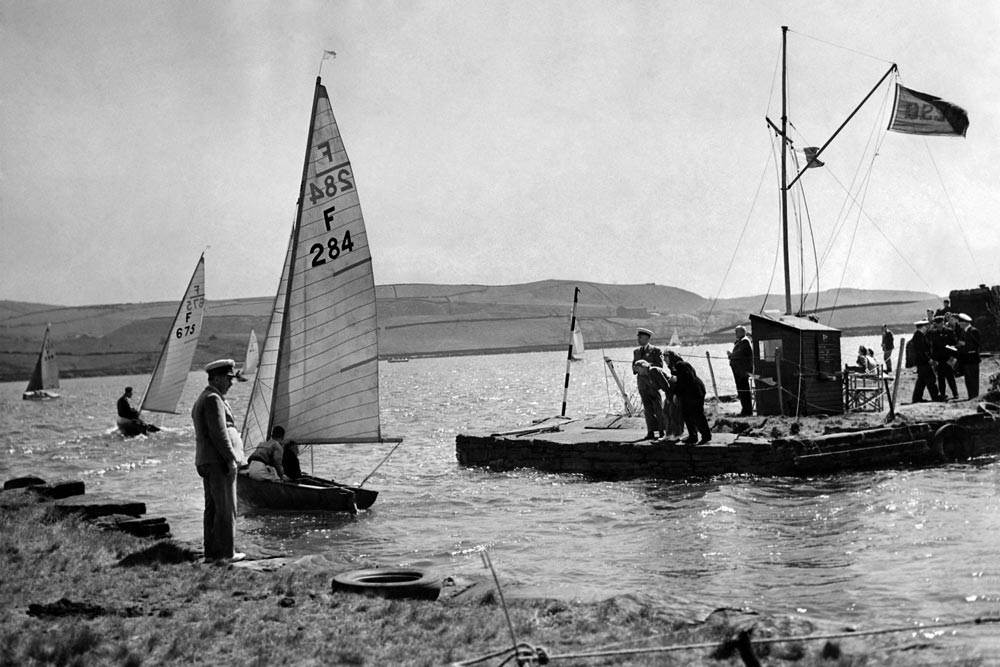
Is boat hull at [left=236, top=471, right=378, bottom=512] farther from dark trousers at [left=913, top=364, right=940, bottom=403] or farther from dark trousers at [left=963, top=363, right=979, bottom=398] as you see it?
dark trousers at [left=963, top=363, right=979, bottom=398]

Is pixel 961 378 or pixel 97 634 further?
pixel 961 378

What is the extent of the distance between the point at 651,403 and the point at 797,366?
185 inches

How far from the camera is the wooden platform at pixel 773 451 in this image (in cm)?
1991

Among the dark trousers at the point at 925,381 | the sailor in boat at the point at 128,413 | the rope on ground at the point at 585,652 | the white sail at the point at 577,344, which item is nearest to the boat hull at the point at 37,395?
the sailor in boat at the point at 128,413

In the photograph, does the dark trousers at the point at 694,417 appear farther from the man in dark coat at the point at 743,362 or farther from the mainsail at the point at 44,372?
the mainsail at the point at 44,372

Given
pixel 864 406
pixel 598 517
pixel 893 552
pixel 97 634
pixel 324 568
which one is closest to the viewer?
pixel 97 634

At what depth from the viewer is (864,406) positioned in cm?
2481

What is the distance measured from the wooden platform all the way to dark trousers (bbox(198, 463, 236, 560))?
12.6 metres

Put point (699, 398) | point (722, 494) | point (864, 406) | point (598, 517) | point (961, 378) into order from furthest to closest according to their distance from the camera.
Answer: point (961, 378)
point (864, 406)
point (699, 398)
point (722, 494)
point (598, 517)

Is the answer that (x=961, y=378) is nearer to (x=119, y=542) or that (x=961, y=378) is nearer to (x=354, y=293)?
(x=354, y=293)

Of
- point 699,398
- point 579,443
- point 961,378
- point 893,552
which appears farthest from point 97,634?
point 961,378

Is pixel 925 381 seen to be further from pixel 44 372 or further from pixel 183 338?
pixel 44 372

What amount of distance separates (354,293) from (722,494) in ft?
28.7

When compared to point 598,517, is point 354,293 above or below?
above
